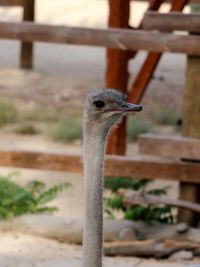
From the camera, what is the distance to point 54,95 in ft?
44.9

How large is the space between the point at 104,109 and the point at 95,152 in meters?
0.15

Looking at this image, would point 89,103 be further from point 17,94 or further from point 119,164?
point 17,94

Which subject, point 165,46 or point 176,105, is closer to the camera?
point 165,46

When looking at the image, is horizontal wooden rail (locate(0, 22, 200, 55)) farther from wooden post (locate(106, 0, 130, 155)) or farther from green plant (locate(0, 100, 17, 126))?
green plant (locate(0, 100, 17, 126))

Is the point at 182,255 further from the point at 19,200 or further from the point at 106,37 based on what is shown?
the point at 106,37

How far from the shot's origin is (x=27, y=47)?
1512cm

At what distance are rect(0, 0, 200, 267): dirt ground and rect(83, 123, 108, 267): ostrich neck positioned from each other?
7.79 feet

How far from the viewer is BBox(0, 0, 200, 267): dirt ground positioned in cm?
628

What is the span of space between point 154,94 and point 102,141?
10466 mm

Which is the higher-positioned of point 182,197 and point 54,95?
point 182,197

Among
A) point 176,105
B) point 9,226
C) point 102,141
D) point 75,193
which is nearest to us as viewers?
point 102,141

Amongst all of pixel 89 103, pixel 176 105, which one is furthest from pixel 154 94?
Answer: pixel 89 103

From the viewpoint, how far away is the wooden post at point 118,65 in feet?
26.5

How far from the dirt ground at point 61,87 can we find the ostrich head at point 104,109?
2519 millimetres
